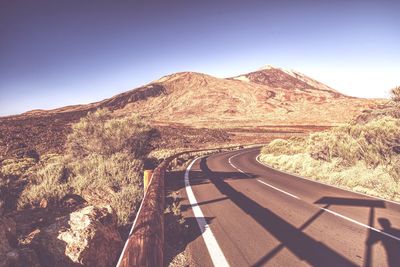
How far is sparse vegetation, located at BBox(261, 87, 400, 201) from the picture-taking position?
11375 millimetres

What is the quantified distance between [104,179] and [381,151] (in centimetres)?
1128

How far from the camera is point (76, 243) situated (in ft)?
13.1

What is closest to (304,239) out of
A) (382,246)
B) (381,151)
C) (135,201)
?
(382,246)

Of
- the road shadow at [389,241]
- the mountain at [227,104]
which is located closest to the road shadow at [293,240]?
the road shadow at [389,241]

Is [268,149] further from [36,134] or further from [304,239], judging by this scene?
[36,134]

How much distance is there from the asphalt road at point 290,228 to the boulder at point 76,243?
4.82ft

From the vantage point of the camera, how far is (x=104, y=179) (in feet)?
31.0

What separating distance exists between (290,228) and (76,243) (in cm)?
448

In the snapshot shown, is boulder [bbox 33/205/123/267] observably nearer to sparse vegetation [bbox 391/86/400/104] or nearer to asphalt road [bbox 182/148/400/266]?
asphalt road [bbox 182/148/400/266]

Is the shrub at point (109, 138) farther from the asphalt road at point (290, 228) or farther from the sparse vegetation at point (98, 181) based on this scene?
the asphalt road at point (290, 228)

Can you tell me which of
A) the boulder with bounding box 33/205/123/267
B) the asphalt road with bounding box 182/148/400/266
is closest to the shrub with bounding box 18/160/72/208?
the asphalt road with bounding box 182/148/400/266

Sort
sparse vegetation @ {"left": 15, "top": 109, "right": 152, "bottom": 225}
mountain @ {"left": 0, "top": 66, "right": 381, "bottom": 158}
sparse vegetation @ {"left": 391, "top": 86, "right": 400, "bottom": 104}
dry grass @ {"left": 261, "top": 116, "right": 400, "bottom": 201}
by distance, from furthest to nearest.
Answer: mountain @ {"left": 0, "top": 66, "right": 381, "bottom": 158} < sparse vegetation @ {"left": 391, "top": 86, "right": 400, "bottom": 104} < dry grass @ {"left": 261, "top": 116, "right": 400, "bottom": 201} < sparse vegetation @ {"left": 15, "top": 109, "right": 152, "bottom": 225}

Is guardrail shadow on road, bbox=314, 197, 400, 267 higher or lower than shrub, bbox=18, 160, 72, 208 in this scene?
lower

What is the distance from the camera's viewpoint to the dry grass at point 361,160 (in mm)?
11336
